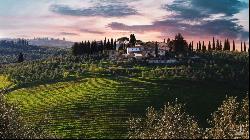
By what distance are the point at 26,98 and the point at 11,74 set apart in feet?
139

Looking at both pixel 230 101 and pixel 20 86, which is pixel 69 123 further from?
pixel 230 101

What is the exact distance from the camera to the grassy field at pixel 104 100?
10156cm

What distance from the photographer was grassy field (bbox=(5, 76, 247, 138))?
102m

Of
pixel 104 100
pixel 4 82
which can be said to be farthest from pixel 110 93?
pixel 4 82

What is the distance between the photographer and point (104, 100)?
11956 cm

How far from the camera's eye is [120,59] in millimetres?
182375

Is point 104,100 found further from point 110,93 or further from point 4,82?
point 4,82

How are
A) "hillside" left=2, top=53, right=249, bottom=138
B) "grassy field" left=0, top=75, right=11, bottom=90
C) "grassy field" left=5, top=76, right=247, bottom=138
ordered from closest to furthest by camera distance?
"grassy field" left=5, top=76, right=247, bottom=138 < "hillside" left=2, top=53, right=249, bottom=138 < "grassy field" left=0, top=75, right=11, bottom=90

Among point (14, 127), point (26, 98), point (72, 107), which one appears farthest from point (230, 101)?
point (26, 98)

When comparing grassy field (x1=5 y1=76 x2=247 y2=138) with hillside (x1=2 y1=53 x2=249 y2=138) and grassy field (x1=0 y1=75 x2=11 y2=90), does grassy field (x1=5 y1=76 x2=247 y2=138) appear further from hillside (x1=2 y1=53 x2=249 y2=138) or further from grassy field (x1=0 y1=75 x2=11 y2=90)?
grassy field (x1=0 y1=75 x2=11 y2=90)

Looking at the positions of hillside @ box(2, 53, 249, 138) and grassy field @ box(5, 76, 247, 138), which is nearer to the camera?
grassy field @ box(5, 76, 247, 138)

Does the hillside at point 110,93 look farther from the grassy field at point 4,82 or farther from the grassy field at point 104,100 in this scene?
the grassy field at point 4,82

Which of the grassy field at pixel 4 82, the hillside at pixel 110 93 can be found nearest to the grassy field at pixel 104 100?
the hillside at pixel 110 93

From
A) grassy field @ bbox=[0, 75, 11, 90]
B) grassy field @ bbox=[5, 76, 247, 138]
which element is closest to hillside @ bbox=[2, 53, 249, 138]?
grassy field @ bbox=[5, 76, 247, 138]
